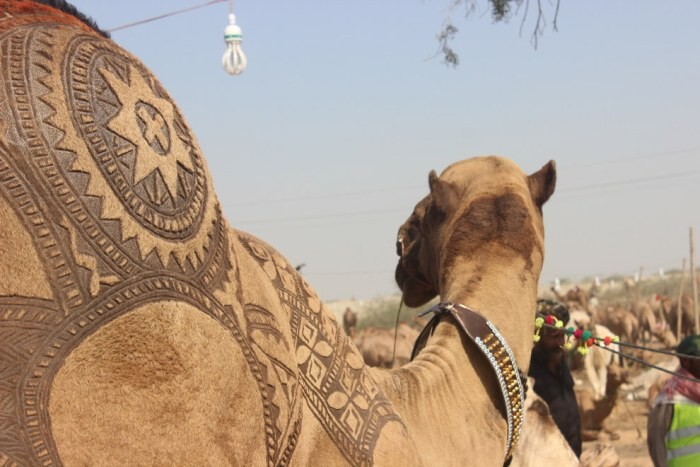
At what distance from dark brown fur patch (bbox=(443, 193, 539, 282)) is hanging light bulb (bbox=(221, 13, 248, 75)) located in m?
4.91

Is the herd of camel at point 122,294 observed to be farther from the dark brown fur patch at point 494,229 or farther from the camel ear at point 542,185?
the camel ear at point 542,185

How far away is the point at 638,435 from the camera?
17.6 m

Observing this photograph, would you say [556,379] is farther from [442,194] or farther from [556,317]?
[442,194]

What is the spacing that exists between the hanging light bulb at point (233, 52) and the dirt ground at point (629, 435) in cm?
744

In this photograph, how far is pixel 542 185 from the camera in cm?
409

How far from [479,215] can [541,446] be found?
2.89 meters

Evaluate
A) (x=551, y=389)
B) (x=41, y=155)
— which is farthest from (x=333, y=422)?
(x=551, y=389)

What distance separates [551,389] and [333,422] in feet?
19.8

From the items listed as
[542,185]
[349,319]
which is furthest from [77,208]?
[349,319]

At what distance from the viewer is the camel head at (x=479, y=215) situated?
149 inches

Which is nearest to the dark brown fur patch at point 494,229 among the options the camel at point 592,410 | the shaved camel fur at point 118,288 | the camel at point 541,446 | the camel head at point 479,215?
the camel head at point 479,215

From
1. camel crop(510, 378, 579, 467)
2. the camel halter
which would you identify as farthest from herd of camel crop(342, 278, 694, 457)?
the camel halter

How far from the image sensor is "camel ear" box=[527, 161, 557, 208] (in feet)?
13.4

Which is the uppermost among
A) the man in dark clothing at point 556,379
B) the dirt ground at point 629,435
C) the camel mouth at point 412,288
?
the camel mouth at point 412,288
